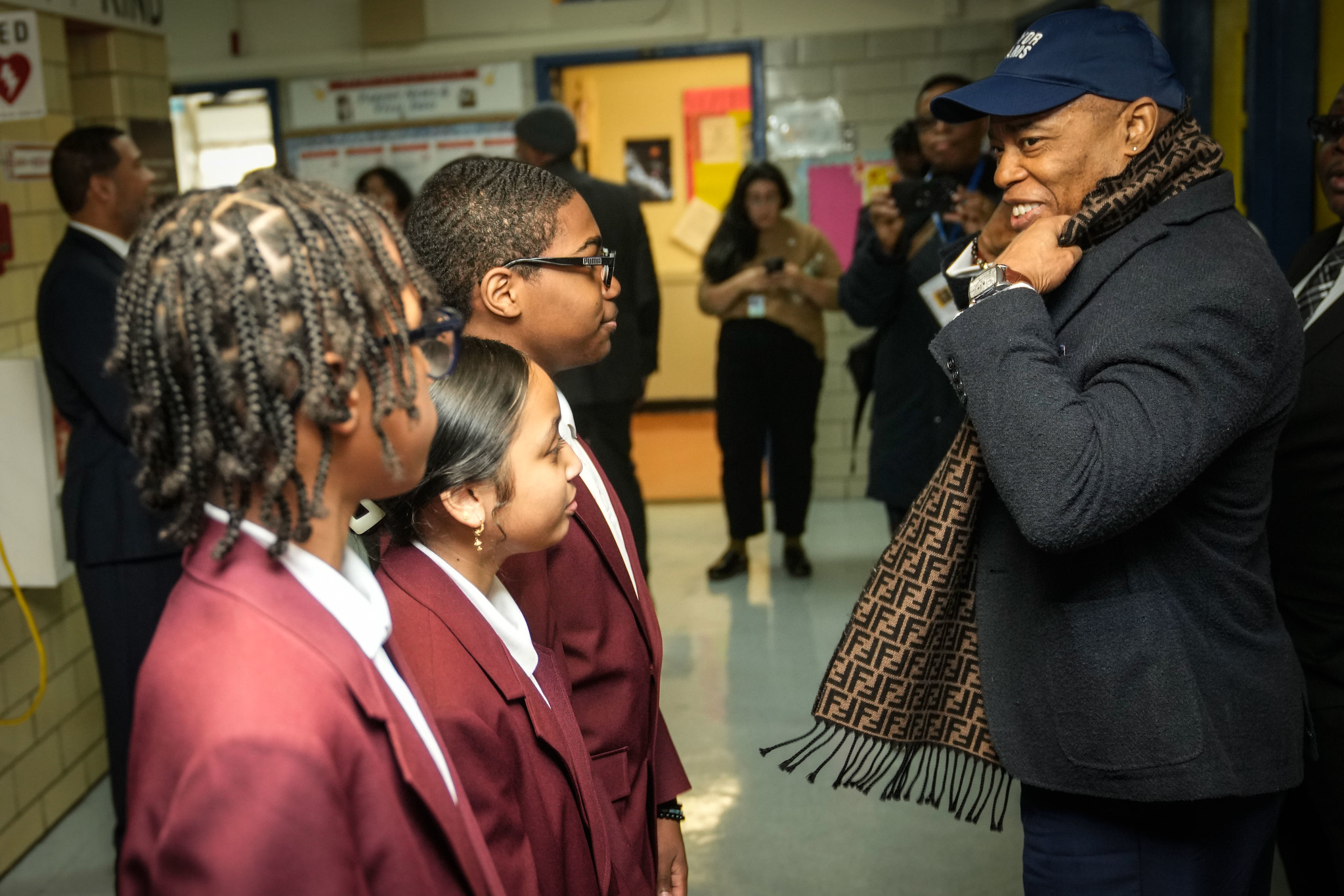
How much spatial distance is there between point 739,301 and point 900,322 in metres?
1.36

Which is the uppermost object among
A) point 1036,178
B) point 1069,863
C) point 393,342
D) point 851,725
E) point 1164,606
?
point 1036,178

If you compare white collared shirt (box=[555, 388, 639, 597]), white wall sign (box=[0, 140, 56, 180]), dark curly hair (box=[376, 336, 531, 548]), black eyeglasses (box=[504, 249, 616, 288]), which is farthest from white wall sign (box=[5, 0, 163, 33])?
dark curly hair (box=[376, 336, 531, 548])

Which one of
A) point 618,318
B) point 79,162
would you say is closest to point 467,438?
point 79,162

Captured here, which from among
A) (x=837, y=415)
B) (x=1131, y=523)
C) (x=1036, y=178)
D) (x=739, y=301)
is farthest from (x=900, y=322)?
(x=837, y=415)

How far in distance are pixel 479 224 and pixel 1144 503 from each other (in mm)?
869

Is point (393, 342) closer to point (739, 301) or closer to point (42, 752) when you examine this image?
point (42, 752)

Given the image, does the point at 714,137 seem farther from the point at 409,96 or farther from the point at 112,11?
the point at 112,11

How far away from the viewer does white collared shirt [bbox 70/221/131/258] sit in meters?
2.65

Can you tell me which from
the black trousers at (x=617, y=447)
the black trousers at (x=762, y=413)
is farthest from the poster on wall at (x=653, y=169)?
the black trousers at (x=617, y=447)

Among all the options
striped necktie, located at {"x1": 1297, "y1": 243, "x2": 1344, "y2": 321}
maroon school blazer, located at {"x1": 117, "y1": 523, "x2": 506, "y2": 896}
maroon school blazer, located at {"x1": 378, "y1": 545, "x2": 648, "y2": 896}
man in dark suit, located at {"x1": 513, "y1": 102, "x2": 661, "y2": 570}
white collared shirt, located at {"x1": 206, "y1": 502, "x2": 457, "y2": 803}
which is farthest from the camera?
man in dark suit, located at {"x1": 513, "y1": 102, "x2": 661, "y2": 570}

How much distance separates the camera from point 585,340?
1.49 m

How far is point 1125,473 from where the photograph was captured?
115cm

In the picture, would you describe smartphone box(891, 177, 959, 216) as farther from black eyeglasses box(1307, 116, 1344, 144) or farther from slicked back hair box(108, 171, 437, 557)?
slicked back hair box(108, 171, 437, 557)

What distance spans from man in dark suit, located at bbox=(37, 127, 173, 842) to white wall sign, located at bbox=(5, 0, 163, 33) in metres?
0.56
